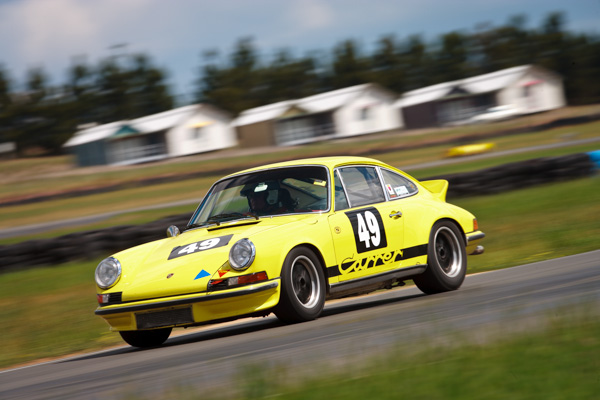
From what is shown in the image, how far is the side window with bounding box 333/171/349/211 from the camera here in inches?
285

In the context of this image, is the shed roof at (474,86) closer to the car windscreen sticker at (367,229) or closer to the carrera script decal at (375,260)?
the carrera script decal at (375,260)

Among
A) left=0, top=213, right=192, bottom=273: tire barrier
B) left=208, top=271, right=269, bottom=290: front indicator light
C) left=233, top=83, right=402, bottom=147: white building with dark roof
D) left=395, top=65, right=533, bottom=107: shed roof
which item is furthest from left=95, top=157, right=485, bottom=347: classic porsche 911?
left=395, top=65, right=533, bottom=107: shed roof

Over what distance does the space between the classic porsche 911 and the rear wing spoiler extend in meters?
0.01

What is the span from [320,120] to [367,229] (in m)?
63.8

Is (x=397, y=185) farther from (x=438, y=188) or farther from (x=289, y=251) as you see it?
(x=289, y=251)

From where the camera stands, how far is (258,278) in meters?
6.14

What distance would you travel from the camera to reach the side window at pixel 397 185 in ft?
26.0

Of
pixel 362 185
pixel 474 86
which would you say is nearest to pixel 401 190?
pixel 362 185

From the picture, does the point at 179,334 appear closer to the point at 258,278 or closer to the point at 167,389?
the point at 258,278

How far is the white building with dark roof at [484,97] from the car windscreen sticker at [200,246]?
2558 inches

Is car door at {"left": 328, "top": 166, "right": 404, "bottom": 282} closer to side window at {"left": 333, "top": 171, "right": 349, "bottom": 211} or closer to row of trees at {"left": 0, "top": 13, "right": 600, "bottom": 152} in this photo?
side window at {"left": 333, "top": 171, "right": 349, "bottom": 211}

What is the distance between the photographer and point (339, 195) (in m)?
7.33

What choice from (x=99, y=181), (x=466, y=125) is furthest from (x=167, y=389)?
(x=466, y=125)

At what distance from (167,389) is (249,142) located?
6742 centimetres
